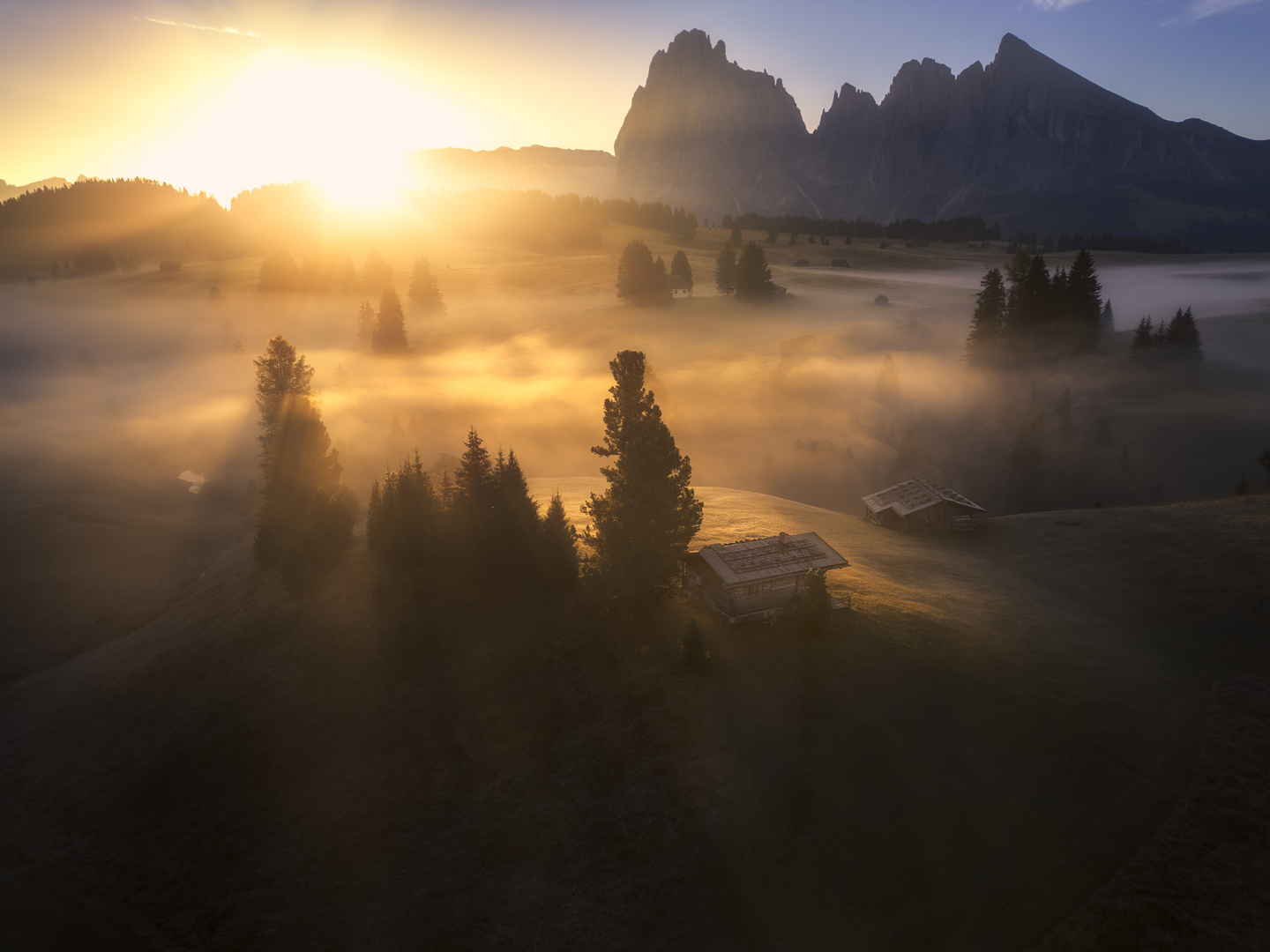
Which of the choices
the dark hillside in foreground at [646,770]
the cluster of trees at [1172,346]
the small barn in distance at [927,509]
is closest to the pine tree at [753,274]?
the cluster of trees at [1172,346]

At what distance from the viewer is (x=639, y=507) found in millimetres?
32438

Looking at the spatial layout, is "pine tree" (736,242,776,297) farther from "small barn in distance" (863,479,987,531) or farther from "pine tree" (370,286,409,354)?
"small barn in distance" (863,479,987,531)

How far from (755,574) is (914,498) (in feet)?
90.9

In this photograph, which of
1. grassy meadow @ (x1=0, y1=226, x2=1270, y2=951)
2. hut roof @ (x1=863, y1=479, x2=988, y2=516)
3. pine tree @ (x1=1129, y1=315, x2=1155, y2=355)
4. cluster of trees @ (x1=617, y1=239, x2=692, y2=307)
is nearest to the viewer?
grassy meadow @ (x1=0, y1=226, x2=1270, y2=951)

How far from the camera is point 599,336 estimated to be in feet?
396

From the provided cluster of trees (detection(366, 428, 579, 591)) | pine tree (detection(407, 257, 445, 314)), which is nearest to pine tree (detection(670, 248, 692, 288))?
pine tree (detection(407, 257, 445, 314))

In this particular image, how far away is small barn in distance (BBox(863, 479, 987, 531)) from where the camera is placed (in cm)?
5128

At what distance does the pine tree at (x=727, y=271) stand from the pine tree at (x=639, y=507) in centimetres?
11631

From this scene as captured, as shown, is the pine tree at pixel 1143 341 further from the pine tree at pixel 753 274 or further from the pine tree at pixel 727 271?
the pine tree at pixel 727 271

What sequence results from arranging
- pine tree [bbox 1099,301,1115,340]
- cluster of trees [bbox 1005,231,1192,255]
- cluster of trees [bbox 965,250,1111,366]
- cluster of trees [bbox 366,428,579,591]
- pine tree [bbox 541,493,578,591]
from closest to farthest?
pine tree [bbox 541,493,578,591] < cluster of trees [bbox 366,428,579,591] < cluster of trees [bbox 965,250,1111,366] < pine tree [bbox 1099,301,1115,340] < cluster of trees [bbox 1005,231,1192,255]

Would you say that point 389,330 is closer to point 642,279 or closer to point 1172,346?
point 642,279

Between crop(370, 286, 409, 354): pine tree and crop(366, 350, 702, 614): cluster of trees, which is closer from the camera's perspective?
crop(366, 350, 702, 614): cluster of trees

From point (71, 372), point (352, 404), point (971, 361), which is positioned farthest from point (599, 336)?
point (71, 372)

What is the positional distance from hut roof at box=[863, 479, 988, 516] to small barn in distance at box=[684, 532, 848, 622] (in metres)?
21.1
